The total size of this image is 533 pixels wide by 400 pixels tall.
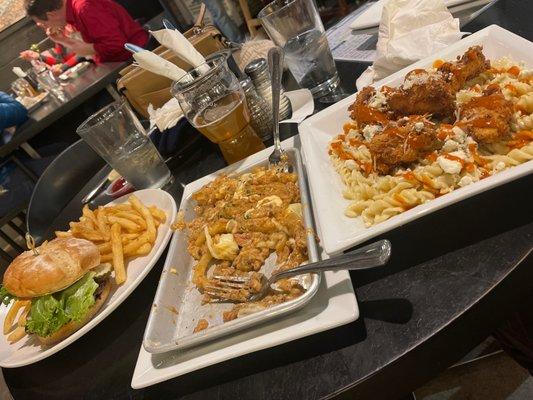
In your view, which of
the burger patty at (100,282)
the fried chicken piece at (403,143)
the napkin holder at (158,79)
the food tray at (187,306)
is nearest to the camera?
the food tray at (187,306)

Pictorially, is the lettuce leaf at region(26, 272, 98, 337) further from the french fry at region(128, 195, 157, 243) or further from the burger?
the french fry at region(128, 195, 157, 243)

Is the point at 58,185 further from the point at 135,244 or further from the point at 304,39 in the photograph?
the point at 304,39

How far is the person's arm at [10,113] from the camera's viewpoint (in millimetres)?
5422

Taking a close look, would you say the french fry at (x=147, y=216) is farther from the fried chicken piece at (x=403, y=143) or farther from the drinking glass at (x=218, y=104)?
the fried chicken piece at (x=403, y=143)

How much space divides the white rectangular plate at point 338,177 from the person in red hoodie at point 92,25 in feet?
18.0

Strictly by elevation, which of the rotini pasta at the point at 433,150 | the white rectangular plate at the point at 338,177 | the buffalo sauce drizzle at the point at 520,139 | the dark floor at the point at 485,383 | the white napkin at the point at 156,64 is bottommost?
the dark floor at the point at 485,383

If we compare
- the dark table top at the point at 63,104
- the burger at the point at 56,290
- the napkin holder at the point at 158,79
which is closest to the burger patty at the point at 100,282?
the burger at the point at 56,290

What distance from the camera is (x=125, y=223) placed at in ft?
5.52

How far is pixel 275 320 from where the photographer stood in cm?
104

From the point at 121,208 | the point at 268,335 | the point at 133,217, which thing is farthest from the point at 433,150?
the point at 121,208

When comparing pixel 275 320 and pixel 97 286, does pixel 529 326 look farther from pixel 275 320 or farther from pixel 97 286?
pixel 97 286

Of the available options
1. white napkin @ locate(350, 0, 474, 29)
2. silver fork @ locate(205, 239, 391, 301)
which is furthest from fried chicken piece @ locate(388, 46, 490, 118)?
white napkin @ locate(350, 0, 474, 29)

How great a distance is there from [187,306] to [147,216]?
0.52 metres

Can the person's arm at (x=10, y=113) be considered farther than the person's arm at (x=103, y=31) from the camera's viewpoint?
No
